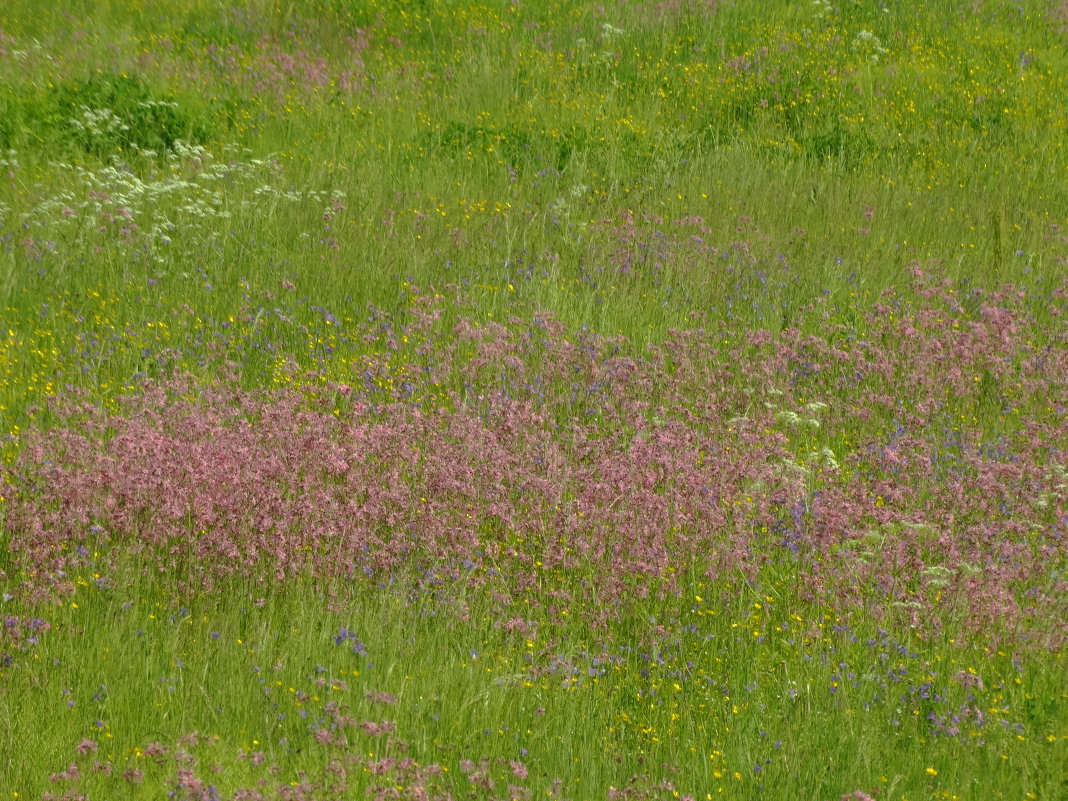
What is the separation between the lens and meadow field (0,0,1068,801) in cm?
382

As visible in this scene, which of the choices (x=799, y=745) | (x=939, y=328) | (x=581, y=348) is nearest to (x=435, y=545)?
(x=799, y=745)

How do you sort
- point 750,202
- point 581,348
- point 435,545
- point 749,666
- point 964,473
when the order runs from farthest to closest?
point 750,202
point 581,348
point 964,473
point 435,545
point 749,666

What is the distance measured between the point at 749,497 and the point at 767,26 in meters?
10.6

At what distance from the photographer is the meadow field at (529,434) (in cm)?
382

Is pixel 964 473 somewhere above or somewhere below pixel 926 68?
below

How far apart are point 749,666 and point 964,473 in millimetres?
2216

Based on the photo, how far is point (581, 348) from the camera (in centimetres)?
718

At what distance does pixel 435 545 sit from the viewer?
486 centimetres

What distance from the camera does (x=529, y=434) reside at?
5859 millimetres

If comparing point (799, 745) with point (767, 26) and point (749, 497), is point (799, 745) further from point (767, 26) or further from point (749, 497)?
point (767, 26)

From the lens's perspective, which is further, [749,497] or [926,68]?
[926,68]

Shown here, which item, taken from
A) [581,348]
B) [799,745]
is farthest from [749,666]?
[581,348]

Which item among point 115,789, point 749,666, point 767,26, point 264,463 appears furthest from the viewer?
point 767,26

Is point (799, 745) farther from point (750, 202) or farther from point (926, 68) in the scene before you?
point (926, 68)
